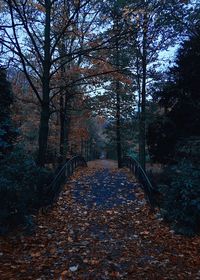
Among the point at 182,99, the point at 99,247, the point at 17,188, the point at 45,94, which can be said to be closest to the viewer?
the point at 99,247

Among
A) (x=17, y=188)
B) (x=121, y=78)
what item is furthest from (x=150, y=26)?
(x=17, y=188)

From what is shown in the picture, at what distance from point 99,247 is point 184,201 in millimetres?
2731

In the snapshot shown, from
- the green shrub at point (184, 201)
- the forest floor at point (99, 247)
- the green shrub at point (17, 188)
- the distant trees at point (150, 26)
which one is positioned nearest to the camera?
the forest floor at point (99, 247)

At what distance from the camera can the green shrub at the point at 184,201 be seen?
8.01 metres

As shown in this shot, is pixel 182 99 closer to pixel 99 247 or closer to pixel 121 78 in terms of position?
pixel 121 78

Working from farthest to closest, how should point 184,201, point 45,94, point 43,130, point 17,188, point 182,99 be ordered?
point 182,99 → point 43,130 → point 45,94 → point 184,201 → point 17,188

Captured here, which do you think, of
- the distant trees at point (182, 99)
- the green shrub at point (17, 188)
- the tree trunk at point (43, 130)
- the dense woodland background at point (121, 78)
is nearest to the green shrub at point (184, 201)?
the dense woodland background at point (121, 78)

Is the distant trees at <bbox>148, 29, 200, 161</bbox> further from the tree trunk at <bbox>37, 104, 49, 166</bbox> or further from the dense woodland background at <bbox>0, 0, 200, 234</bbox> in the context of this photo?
the tree trunk at <bbox>37, 104, 49, 166</bbox>

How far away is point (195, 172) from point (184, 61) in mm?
7141

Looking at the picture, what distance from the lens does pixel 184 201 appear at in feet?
27.4

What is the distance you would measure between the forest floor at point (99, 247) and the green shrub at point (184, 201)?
0.33 meters

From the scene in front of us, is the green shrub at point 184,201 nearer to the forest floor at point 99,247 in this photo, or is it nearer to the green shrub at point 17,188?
the forest floor at point 99,247

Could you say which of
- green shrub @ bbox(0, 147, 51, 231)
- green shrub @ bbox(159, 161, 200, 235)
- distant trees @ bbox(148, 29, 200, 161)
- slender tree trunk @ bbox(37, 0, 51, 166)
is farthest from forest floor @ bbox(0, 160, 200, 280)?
distant trees @ bbox(148, 29, 200, 161)

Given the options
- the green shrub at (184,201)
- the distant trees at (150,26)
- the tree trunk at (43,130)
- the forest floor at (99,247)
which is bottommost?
the forest floor at (99,247)
